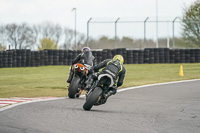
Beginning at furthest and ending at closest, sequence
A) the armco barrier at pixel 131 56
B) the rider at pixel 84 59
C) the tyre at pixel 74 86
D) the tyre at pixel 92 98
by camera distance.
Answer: the armco barrier at pixel 131 56, the rider at pixel 84 59, the tyre at pixel 74 86, the tyre at pixel 92 98

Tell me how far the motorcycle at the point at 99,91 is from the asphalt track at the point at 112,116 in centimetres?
21

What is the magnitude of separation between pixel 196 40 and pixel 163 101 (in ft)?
72.0

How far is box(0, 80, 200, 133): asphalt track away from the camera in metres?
7.01

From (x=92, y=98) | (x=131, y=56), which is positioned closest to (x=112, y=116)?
(x=92, y=98)

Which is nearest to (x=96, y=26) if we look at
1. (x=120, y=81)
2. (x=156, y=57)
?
(x=156, y=57)

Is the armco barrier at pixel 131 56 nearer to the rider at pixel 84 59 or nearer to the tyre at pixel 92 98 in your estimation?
the rider at pixel 84 59

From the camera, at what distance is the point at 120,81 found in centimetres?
1008

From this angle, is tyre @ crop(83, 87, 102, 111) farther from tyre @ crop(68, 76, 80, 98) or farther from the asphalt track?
tyre @ crop(68, 76, 80, 98)

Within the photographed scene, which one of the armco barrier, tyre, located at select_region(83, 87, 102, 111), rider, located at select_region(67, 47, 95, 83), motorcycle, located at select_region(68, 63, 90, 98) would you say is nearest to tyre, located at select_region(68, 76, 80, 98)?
motorcycle, located at select_region(68, 63, 90, 98)

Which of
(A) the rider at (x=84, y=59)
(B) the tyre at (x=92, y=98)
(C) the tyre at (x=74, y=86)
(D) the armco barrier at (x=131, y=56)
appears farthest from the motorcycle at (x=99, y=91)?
(D) the armco barrier at (x=131, y=56)

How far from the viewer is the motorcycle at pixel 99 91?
30.7ft

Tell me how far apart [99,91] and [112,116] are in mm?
971

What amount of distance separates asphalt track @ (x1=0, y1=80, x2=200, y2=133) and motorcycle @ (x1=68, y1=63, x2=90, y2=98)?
35 centimetres

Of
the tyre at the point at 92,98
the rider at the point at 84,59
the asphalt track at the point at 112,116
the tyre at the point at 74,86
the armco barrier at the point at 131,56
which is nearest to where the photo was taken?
the asphalt track at the point at 112,116
